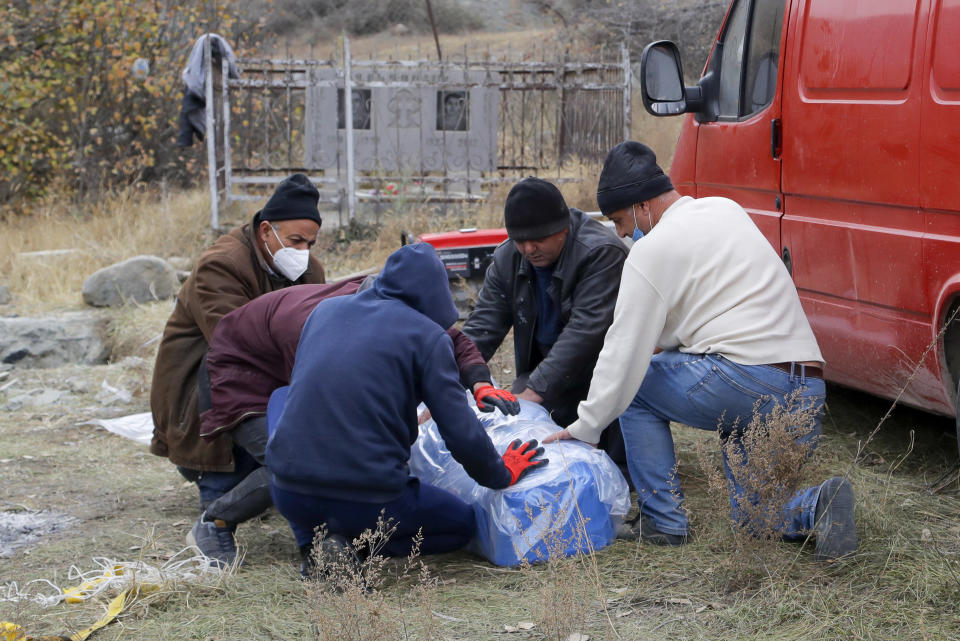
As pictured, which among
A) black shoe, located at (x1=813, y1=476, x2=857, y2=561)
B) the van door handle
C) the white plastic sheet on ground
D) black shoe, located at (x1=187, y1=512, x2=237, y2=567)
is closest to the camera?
black shoe, located at (x1=813, y1=476, x2=857, y2=561)

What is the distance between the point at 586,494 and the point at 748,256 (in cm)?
103

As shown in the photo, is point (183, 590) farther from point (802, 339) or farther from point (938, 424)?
point (938, 424)

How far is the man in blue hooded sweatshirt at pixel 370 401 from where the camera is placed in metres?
3.31

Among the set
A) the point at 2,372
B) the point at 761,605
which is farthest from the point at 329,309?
the point at 2,372

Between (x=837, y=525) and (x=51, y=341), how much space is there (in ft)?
22.0

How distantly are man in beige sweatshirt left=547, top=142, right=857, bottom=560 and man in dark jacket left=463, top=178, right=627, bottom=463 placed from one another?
0.57 metres

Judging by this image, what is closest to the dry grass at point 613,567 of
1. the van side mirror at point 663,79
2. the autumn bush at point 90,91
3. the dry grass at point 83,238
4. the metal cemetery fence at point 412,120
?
the van side mirror at point 663,79

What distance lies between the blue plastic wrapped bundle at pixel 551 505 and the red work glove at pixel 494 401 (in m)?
0.25

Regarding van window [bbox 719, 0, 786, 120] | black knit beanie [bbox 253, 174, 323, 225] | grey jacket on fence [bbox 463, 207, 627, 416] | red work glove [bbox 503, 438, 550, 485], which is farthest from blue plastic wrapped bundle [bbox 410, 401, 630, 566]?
van window [bbox 719, 0, 786, 120]

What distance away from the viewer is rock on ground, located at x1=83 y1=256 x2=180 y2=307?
8844 mm

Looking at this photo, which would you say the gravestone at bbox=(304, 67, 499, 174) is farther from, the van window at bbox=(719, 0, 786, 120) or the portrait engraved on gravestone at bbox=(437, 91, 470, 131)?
the van window at bbox=(719, 0, 786, 120)

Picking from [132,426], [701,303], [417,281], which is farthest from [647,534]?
[132,426]

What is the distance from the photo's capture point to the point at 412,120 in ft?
36.6

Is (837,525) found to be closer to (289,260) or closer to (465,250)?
(289,260)
